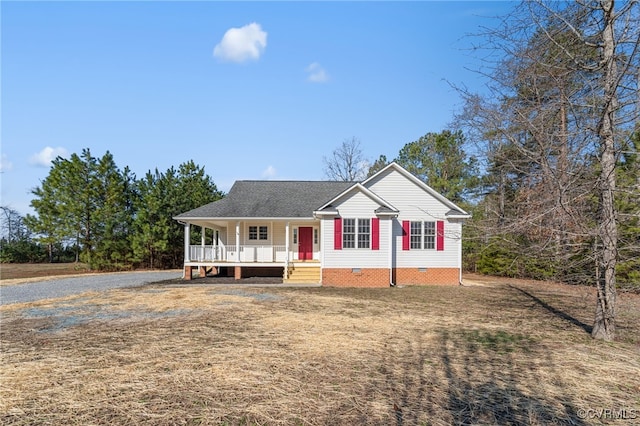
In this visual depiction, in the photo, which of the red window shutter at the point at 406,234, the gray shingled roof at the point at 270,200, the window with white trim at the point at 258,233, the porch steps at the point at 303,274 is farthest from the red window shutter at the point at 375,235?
the window with white trim at the point at 258,233

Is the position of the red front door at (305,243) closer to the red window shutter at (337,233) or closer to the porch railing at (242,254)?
the porch railing at (242,254)

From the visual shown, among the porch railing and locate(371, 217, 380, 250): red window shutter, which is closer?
locate(371, 217, 380, 250): red window shutter

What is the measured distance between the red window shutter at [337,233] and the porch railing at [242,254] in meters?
3.33

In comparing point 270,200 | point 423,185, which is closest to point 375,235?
point 423,185

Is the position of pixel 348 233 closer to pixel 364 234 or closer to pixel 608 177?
pixel 364 234

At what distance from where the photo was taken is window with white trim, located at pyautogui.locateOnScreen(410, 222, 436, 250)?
17906mm

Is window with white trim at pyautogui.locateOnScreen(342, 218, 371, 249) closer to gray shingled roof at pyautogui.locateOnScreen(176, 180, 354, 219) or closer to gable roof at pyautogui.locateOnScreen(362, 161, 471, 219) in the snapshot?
gable roof at pyautogui.locateOnScreen(362, 161, 471, 219)

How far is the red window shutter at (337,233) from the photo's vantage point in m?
16.5

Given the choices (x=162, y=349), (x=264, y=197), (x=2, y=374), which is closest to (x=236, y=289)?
(x=264, y=197)

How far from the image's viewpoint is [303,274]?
18.3 m

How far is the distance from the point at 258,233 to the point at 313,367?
1523cm

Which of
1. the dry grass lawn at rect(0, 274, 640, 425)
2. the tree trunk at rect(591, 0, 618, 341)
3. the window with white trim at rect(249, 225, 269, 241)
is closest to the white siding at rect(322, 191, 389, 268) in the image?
the window with white trim at rect(249, 225, 269, 241)

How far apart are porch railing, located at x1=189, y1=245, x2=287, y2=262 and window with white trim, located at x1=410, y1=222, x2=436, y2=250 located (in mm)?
6470

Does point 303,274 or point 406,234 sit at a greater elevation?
point 406,234
